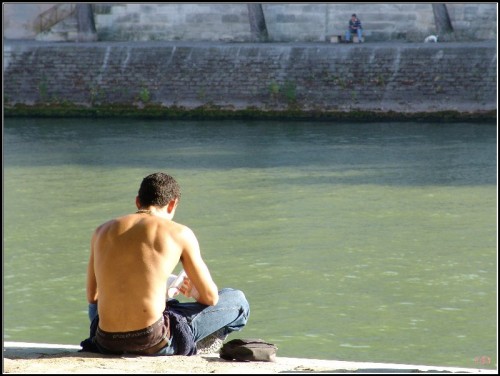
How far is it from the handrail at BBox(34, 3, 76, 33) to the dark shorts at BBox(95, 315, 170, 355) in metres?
22.2

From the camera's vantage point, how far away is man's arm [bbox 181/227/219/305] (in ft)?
17.3

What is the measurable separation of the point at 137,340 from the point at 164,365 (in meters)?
0.20

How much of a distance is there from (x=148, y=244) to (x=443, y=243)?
22.4 feet

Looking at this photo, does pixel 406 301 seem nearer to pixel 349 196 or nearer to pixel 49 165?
pixel 349 196

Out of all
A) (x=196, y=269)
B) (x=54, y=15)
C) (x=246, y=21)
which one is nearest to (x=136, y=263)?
(x=196, y=269)

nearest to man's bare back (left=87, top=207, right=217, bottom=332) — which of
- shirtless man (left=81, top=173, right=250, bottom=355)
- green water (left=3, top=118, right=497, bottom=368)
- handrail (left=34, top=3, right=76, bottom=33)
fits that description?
shirtless man (left=81, top=173, right=250, bottom=355)

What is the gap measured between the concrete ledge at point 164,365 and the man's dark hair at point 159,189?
2.15ft

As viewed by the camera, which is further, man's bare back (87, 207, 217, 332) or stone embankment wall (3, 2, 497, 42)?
stone embankment wall (3, 2, 497, 42)

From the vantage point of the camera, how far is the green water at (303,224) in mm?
8555

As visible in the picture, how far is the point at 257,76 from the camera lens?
79.8 ft

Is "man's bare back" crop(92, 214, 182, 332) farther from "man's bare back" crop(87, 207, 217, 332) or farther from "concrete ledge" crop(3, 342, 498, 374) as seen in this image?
"concrete ledge" crop(3, 342, 498, 374)

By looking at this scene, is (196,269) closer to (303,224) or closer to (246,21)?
(303,224)

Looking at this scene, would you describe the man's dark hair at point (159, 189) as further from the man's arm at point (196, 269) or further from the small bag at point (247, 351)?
the small bag at point (247, 351)

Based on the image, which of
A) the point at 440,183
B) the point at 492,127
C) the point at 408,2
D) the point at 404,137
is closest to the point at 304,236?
the point at 440,183
